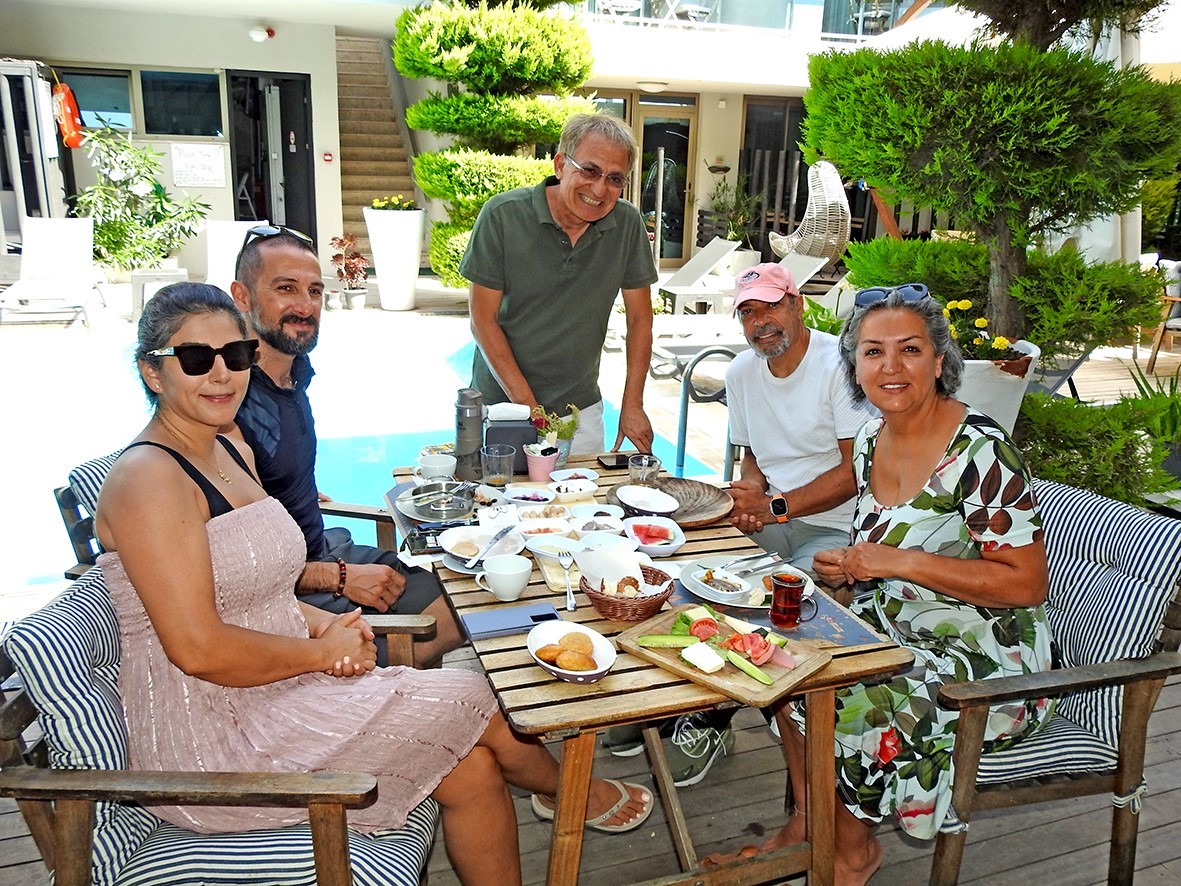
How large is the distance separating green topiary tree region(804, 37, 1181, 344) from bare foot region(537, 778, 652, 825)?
249 centimetres

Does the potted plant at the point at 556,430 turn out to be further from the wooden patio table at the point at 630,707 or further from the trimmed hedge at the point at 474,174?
the trimmed hedge at the point at 474,174

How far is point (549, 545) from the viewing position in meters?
2.09

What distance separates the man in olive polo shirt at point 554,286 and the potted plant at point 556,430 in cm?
30

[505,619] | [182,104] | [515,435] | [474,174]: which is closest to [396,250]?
[474,174]

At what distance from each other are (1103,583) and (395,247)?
8.68 meters

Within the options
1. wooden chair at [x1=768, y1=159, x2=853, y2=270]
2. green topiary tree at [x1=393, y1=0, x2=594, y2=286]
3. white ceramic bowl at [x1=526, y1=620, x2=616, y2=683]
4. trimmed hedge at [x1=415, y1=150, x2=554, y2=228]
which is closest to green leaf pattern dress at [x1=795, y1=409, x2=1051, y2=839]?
Answer: white ceramic bowl at [x1=526, y1=620, x2=616, y2=683]

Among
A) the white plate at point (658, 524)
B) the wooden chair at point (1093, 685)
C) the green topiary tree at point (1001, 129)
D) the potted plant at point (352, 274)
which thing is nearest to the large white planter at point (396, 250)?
the potted plant at point (352, 274)

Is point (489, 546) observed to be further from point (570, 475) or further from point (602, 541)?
point (570, 475)

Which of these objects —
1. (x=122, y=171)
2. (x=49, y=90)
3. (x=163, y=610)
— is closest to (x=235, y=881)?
(x=163, y=610)

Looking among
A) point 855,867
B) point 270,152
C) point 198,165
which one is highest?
point 270,152

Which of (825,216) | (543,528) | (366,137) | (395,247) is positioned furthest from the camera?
(366,137)

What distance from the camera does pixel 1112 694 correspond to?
6.61ft

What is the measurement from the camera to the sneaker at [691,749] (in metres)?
2.53

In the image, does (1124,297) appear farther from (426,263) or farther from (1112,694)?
(426,263)
